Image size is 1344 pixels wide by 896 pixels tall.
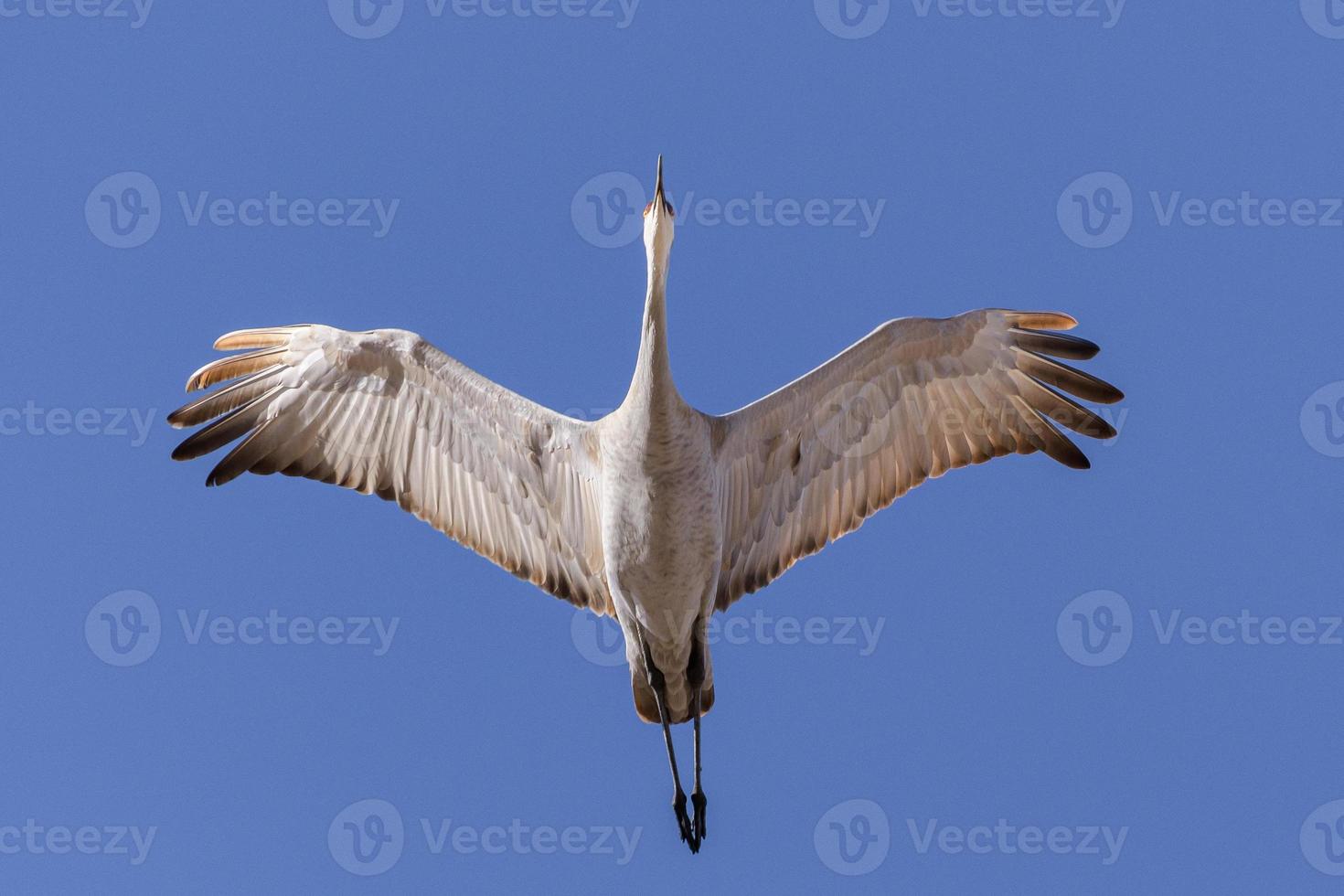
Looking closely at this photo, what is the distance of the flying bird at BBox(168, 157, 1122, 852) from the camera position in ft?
45.3

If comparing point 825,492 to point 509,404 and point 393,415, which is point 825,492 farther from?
point 393,415

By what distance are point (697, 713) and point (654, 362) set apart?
12.0 feet

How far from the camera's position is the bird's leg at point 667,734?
14047 mm

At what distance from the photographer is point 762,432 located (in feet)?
45.7

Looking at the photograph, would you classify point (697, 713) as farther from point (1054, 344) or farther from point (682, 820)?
point (1054, 344)

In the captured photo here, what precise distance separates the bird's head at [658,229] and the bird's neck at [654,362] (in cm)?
14

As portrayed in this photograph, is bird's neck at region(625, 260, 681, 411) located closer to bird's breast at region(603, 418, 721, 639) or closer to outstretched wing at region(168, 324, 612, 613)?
bird's breast at region(603, 418, 721, 639)

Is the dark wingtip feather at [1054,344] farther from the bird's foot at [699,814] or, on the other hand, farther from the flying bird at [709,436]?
the bird's foot at [699,814]

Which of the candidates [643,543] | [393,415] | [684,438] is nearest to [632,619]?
[643,543]

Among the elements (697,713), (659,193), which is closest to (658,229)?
(659,193)

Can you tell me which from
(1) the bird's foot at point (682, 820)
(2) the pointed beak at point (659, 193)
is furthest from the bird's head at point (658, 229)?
(1) the bird's foot at point (682, 820)

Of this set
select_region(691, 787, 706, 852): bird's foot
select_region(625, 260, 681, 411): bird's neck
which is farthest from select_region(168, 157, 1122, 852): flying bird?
select_region(625, 260, 681, 411): bird's neck

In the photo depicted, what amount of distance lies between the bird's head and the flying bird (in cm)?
158

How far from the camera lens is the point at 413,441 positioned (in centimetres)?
1434
